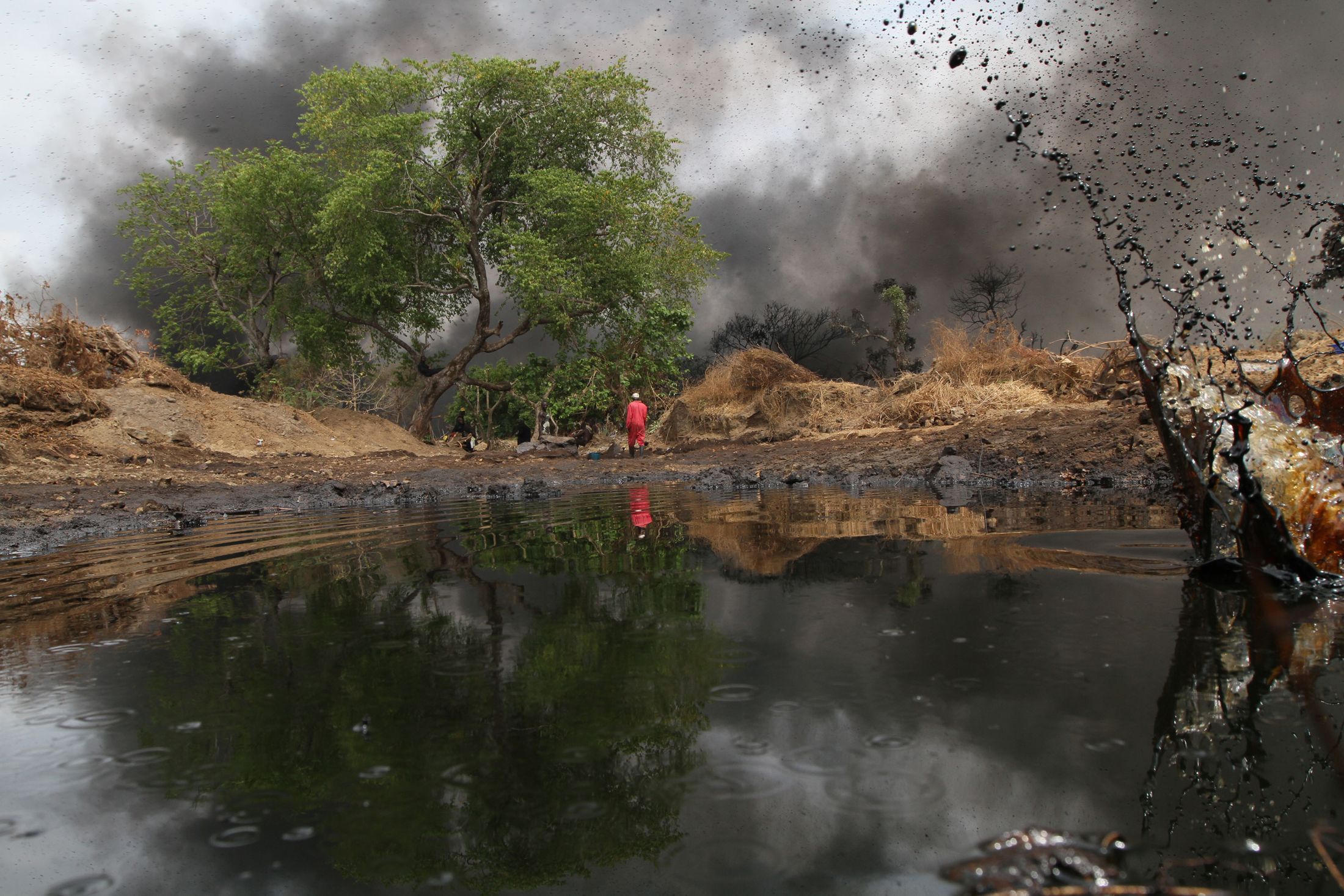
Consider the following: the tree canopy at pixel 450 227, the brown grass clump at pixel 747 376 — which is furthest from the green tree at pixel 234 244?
the brown grass clump at pixel 747 376

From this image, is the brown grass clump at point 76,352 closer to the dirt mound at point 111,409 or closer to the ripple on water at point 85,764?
the dirt mound at point 111,409

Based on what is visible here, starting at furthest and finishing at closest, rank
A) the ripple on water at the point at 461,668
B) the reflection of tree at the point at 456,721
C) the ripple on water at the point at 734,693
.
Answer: the ripple on water at the point at 461,668 → the ripple on water at the point at 734,693 → the reflection of tree at the point at 456,721

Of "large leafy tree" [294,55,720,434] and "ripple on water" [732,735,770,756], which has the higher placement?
"large leafy tree" [294,55,720,434]

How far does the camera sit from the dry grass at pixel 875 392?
48.6 feet

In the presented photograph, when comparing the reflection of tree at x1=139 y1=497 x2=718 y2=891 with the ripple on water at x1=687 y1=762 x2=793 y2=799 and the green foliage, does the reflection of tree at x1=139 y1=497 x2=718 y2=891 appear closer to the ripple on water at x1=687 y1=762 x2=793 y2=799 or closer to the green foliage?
the ripple on water at x1=687 y1=762 x2=793 y2=799

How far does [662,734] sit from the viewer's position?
1.58m

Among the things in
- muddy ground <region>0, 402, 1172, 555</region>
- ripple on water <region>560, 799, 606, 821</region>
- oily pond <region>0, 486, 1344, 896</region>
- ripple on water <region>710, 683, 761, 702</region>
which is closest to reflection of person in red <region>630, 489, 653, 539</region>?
muddy ground <region>0, 402, 1172, 555</region>

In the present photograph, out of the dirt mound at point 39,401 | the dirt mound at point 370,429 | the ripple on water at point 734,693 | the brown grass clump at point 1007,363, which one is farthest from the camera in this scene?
the dirt mound at point 370,429

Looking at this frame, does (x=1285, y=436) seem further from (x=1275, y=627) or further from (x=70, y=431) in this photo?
(x=70, y=431)

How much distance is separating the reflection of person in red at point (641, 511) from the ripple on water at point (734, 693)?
2.87 m

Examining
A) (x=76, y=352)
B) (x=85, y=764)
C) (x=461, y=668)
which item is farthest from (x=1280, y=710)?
(x=76, y=352)

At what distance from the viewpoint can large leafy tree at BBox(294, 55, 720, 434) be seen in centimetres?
2123

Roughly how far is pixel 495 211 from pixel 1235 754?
84.5 ft

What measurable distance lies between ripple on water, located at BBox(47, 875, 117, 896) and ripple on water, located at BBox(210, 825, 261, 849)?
141 millimetres
